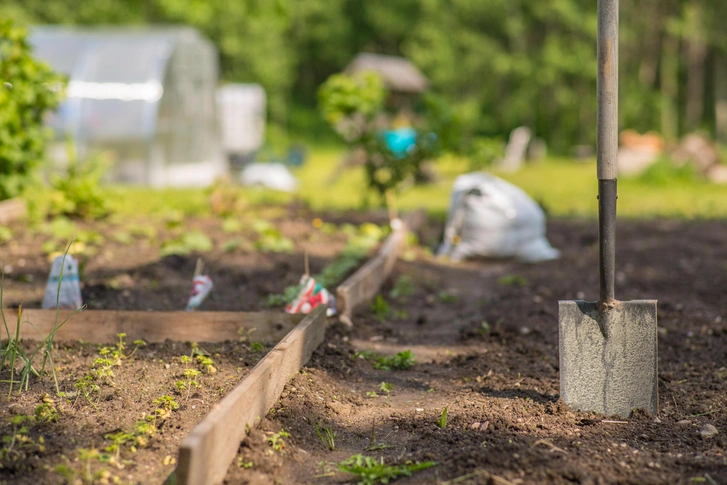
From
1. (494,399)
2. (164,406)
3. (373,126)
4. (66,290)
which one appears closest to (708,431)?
(494,399)

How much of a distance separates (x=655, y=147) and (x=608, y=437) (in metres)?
16.5

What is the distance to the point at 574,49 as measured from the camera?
25594mm

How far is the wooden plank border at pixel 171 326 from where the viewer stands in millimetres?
3781

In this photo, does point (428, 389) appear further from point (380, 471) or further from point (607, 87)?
point (607, 87)

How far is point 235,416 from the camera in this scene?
249 centimetres

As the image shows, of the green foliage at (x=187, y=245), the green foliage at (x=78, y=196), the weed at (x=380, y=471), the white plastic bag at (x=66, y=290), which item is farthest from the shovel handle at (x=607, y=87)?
the green foliage at (x=78, y=196)

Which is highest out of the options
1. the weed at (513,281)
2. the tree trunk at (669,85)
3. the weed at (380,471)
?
the tree trunk at (669,85)

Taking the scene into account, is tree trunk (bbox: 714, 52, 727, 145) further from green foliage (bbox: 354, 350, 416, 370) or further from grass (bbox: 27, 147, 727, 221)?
green foliage (bbox: 354, 350, 416, 370)

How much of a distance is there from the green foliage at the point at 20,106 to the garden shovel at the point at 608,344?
524 cm

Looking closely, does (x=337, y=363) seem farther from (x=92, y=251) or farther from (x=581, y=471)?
(x=92, y=251)

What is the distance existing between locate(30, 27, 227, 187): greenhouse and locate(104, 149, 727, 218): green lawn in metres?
1.16

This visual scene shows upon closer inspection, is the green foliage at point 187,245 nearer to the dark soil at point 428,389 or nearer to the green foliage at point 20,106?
the dark soil at point 428,389

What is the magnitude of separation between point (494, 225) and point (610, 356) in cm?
377

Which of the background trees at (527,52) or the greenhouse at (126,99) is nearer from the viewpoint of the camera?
the greenhouse at (126,99)
